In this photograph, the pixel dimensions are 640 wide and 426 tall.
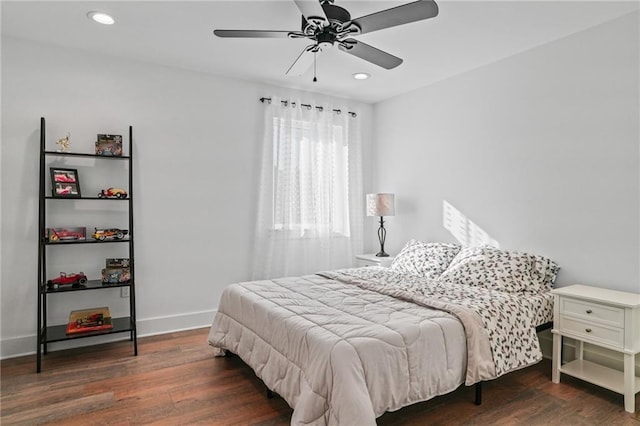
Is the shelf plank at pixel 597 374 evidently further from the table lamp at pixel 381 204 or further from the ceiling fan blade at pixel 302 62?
the ceiling fan blade at pixel 302 62

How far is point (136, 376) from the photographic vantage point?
2.92 meters

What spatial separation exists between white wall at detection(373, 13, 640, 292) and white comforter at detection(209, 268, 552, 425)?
1352 millimetres

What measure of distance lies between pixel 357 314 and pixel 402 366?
439 millimetres

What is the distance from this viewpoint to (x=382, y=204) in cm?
460

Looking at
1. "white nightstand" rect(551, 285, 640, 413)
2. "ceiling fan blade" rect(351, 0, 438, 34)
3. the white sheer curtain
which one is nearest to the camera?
"ceiling fan blade" rect(351, 0, 438, 34)

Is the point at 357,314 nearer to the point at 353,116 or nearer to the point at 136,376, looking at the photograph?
the point at 136,376

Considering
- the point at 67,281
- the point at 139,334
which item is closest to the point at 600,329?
the point at 139,334

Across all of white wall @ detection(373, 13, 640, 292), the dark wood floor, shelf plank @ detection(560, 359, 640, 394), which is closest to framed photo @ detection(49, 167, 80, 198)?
the dark wood floor

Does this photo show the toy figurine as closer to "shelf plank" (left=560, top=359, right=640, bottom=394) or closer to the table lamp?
the table lamp

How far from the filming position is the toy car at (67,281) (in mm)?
3226

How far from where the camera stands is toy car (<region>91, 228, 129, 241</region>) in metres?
3.39

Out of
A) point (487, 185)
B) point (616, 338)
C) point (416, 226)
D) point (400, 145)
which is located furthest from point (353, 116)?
point (616, 338)

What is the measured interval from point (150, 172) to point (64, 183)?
29.3 inches

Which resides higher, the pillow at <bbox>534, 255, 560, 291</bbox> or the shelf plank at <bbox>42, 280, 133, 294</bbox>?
the pillow at <bbox>534, 255, 560, 291</bbox>
